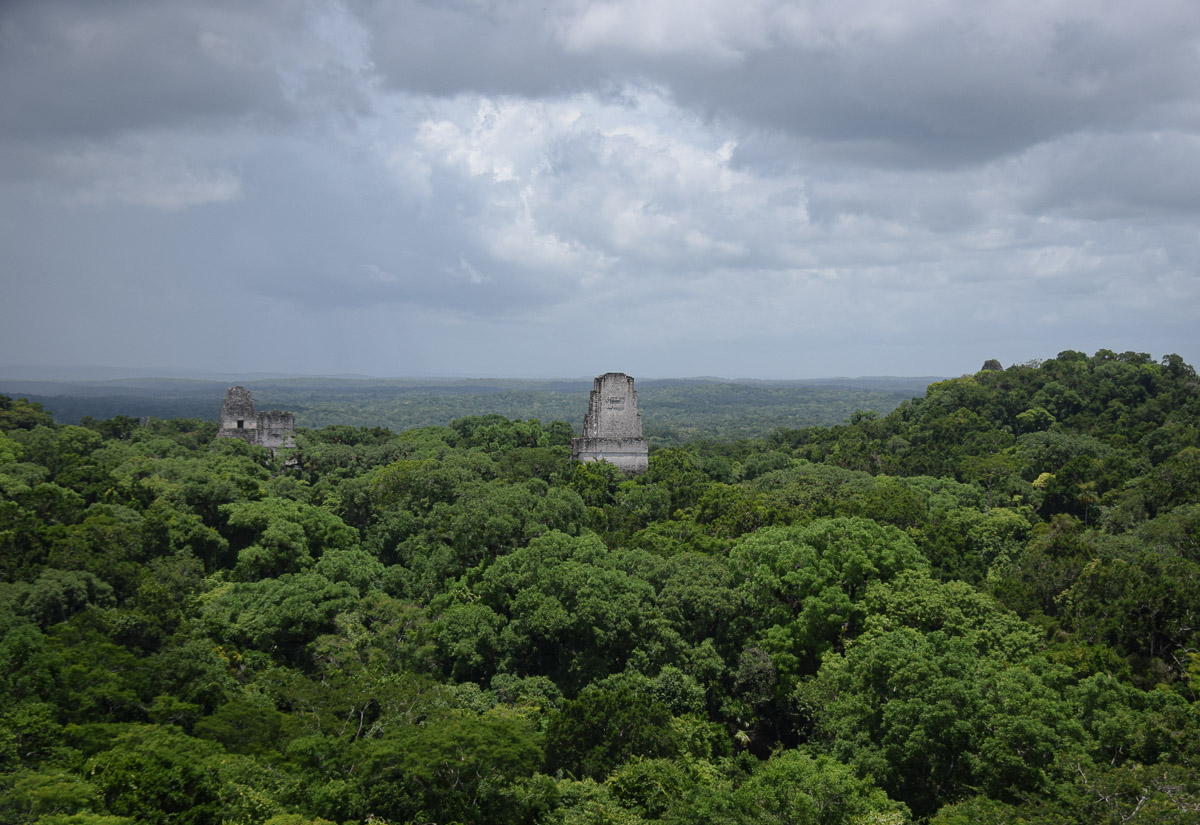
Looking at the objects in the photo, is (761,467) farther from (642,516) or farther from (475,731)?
(475,731)

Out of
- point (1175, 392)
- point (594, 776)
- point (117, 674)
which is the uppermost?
point (1175, 392)

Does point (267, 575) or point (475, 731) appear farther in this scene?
point (267, 575)

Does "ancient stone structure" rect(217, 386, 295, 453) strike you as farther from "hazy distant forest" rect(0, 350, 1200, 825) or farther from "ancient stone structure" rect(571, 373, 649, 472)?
"ancient stone structure" rect(571, 373, 649, 472)

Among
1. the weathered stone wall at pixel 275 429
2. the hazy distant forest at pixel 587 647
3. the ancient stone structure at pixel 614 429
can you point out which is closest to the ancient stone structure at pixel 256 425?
the weathered stone wall at pixel 275 429

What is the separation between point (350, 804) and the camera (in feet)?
42.3

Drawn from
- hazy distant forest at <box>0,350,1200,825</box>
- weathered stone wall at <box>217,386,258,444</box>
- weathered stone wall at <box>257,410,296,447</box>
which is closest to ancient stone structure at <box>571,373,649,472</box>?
hazy distant forest at <box>0,350,1200,825</box>

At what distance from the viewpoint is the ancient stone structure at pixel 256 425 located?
1865 inches

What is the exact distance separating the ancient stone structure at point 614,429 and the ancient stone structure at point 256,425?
1877 centimetres

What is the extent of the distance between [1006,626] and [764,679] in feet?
18.2

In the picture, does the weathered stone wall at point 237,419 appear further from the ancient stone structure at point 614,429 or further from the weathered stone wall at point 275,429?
the ancient stone structure at point 614,429

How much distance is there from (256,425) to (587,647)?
3399cm

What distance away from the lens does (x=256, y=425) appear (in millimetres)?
47500

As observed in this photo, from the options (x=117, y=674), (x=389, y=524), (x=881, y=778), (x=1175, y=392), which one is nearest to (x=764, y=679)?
(x=881, y=778)

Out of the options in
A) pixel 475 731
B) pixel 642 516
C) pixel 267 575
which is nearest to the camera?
pixel 475 731
